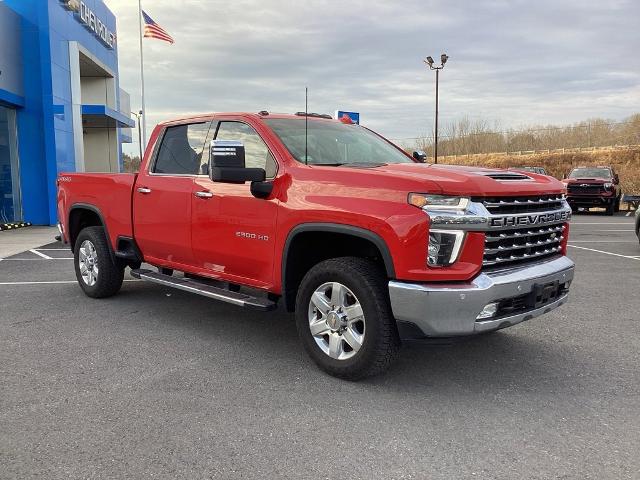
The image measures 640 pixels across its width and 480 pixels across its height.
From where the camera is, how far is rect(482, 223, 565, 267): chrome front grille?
3.71 meters

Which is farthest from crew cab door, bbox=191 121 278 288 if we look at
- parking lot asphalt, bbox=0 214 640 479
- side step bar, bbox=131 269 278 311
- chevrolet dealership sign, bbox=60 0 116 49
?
chevrolet dealership sign, bbox=60 0 116 49

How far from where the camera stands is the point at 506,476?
2.79m

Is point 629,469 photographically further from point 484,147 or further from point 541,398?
point 484,147

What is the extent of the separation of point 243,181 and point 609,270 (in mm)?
6701

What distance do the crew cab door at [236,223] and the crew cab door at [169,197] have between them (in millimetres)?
161

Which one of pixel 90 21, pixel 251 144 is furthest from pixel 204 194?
pixel 90 21

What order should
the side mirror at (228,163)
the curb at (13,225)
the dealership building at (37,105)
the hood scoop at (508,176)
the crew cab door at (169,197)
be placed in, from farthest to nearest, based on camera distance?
the dealership building at (37,105) → the curb at (13,225) → the crew cab door at (169,197) → the side mirror at (228,163) → the hood scoop at (508,176)

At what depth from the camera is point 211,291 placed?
4930mm

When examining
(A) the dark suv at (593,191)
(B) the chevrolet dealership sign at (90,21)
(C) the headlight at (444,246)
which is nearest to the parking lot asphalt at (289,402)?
(C) the headlight at (444,246)

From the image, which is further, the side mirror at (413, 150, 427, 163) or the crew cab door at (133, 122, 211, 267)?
the side mirror at (413, 150, 427, 163)

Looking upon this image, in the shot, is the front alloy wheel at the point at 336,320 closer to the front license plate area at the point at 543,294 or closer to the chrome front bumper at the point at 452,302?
the chrome front bumper at the point at 452,302

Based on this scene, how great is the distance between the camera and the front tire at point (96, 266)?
6406 millimetres

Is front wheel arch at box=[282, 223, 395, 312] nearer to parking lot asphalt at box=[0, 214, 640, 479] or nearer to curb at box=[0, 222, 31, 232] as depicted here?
parking lot asphalt at box=[0, 214, 640, 479]

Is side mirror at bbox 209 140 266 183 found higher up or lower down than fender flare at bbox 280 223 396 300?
higher up
